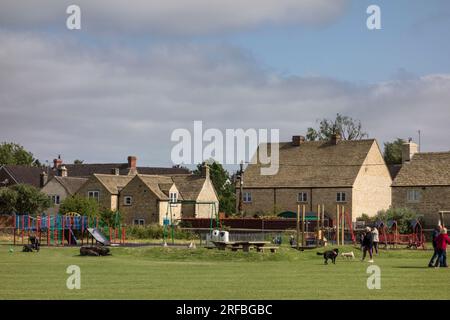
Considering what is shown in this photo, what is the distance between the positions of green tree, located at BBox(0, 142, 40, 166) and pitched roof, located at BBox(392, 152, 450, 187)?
309 feet

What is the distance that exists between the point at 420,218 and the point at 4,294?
60.3 meters

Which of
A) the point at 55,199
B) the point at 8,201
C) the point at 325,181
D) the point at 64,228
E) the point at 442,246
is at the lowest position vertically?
the point at 442,246

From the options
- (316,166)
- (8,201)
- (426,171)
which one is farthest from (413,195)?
(8,201)

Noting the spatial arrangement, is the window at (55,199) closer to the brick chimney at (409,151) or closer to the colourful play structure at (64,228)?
the colourful play structure at (64,228)

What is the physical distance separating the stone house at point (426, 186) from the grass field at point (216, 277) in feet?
115

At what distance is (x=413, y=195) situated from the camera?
262ft

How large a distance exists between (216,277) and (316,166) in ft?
195

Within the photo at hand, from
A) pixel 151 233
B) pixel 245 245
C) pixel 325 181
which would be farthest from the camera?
pixel 325 181

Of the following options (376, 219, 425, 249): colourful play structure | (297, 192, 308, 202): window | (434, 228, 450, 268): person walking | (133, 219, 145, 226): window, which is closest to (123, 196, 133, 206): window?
(133, 219, 145, 226): window

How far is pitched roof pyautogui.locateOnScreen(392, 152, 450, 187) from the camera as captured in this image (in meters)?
79.5

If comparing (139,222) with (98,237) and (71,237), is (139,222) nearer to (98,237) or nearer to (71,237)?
(71,237)

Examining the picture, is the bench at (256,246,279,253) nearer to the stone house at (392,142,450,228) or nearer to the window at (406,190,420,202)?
the stone house at (392,142,450,228)

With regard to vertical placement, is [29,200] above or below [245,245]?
above

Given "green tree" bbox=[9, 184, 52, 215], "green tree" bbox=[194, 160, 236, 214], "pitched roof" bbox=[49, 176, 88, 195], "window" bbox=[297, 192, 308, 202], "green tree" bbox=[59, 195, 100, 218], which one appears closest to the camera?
"green tree" bbox=[59, 195, 100, 218]
